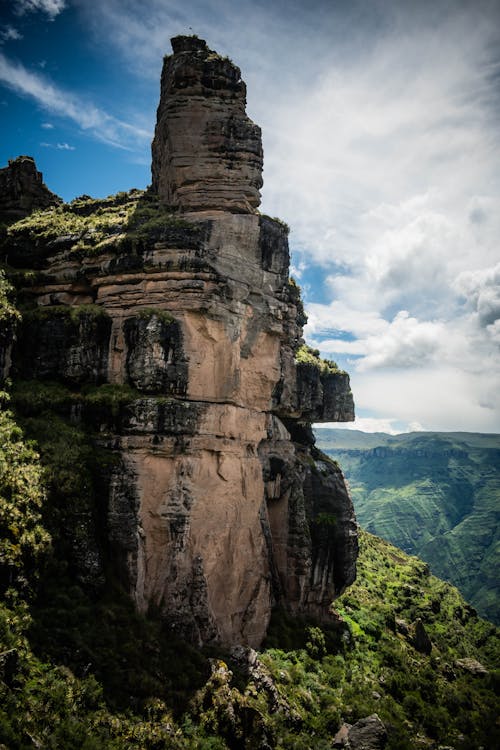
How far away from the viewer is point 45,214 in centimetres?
3669

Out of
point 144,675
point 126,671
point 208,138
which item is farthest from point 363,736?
point 208,138

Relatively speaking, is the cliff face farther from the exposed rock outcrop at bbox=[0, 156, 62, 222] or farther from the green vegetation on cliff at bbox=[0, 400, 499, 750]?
the exposed rock outcrop at bbox=[0, 156, 62, 222]

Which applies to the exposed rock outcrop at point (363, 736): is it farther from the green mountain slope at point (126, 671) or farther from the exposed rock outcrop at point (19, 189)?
the exposed rock outcrop at point (19, 189)

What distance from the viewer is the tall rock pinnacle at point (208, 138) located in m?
32.1

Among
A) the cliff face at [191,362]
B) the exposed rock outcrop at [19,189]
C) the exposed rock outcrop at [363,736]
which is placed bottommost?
the exposed rock outcrop at [363,736]

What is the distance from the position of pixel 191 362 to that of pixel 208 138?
16370mm

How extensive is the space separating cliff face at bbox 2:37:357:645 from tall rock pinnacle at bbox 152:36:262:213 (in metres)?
0.10

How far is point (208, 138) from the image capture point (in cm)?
3250

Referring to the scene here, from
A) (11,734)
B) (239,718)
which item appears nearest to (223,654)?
(239,718)

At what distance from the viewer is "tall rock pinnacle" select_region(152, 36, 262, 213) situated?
32062 mm

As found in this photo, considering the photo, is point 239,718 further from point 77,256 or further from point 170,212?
point 170,212

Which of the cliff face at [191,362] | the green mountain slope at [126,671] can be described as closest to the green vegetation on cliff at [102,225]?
the cliff face at [191,362]

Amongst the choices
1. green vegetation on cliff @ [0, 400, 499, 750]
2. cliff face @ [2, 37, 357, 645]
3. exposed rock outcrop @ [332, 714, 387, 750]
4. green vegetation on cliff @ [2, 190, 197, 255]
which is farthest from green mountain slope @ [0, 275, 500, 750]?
green vegetation on cliff @ [2, 190, 197, 255]

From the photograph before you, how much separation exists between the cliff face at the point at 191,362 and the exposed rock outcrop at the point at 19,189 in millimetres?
4393
